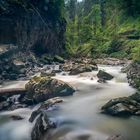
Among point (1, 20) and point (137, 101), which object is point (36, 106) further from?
point (1, 20)

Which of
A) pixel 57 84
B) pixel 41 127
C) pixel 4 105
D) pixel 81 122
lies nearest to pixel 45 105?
pixel 4 105

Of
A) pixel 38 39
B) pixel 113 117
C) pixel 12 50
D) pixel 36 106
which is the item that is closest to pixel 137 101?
pixel 113 117

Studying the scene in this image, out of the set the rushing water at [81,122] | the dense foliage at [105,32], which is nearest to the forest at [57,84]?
the rushing water at [81,122]

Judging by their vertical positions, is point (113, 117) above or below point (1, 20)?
below

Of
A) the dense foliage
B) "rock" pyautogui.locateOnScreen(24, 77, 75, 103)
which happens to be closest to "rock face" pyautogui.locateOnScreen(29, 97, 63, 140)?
"rock" pyautogui.locateOnScreen(24, 77, 75, 103)

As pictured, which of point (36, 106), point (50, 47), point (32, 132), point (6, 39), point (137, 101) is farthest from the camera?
point (50, 47)

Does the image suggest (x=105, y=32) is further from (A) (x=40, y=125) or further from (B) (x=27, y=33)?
(A) (x=40, y=125)

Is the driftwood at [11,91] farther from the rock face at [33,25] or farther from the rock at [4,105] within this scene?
the rock face at [33,25]

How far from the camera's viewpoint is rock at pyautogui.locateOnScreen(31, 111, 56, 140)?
12.7m

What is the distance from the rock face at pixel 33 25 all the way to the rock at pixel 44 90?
12383 mm

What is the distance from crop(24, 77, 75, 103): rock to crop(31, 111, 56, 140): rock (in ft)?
13.6

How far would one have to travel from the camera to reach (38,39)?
129 ft

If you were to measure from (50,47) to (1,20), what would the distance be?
13147 mm

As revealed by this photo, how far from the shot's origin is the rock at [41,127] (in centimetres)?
1269
